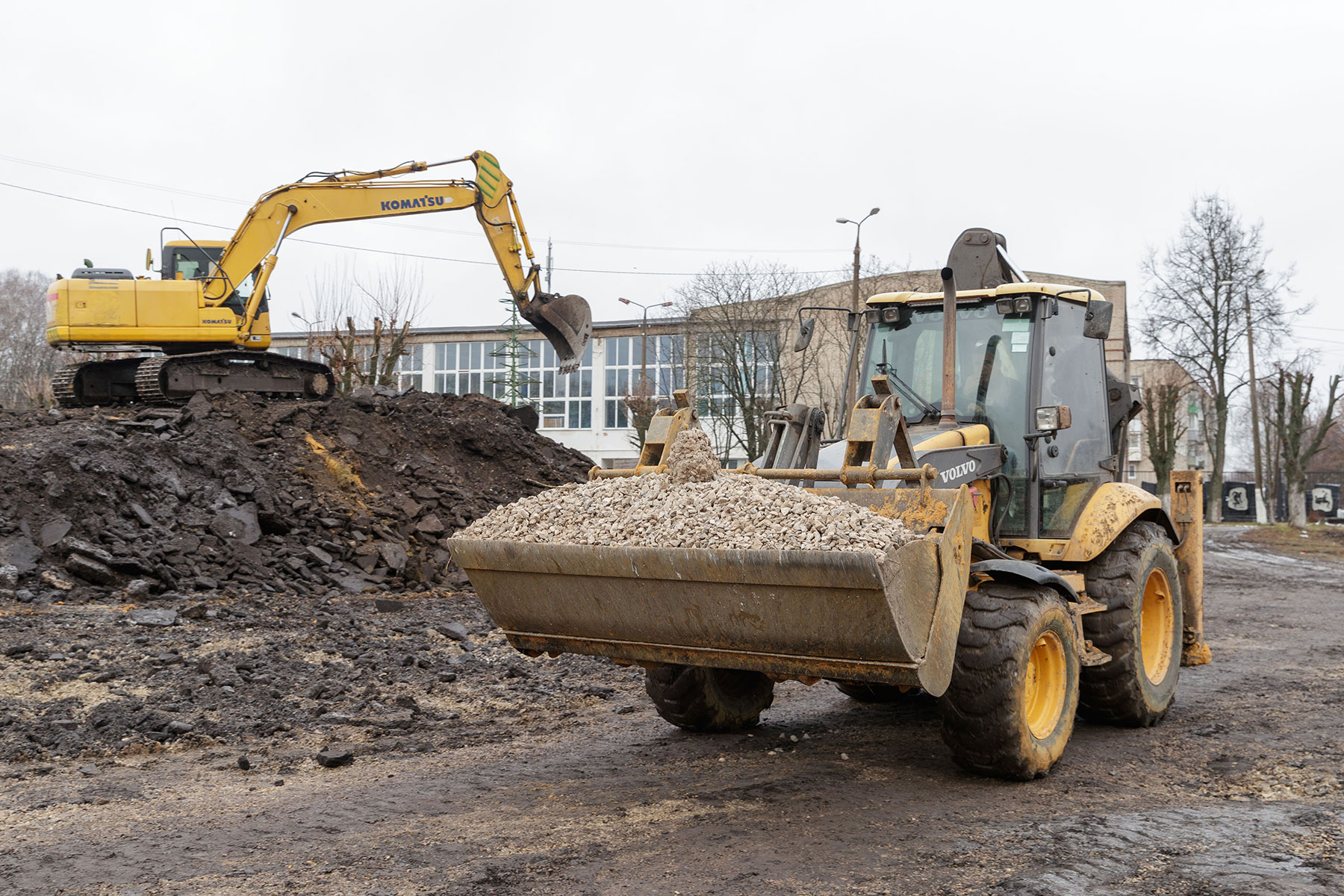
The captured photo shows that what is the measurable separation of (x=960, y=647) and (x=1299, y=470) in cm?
3069

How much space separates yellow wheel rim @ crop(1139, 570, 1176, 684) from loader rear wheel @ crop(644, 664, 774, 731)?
8.07 ft

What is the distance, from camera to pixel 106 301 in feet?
50.8

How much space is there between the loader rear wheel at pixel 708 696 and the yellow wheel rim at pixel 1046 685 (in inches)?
65.0

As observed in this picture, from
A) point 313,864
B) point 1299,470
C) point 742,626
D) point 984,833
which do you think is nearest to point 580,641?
point 742,626

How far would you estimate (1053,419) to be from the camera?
619cm

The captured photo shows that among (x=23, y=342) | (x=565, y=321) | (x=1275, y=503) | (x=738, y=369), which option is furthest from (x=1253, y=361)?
(x=23, y=342)

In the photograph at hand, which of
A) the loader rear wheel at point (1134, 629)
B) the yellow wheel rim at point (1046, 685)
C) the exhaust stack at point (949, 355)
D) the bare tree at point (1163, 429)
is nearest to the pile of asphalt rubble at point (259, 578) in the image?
the yellow wheel rim at point (1046, 685)

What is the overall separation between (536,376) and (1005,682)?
50890 millimetres

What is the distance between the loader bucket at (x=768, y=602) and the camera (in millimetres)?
4535

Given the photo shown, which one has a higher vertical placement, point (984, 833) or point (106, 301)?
point (106, 301)

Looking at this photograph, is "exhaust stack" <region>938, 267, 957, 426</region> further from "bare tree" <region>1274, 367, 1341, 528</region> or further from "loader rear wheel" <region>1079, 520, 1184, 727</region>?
"bare tree" <region>1274, 367, 1341, 528</region>

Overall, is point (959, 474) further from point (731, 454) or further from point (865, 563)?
point (731, 454)

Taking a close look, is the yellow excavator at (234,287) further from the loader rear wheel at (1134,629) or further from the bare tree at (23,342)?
the bare tree at (23,342)

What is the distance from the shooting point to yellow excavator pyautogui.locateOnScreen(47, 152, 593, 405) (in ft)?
50.6
